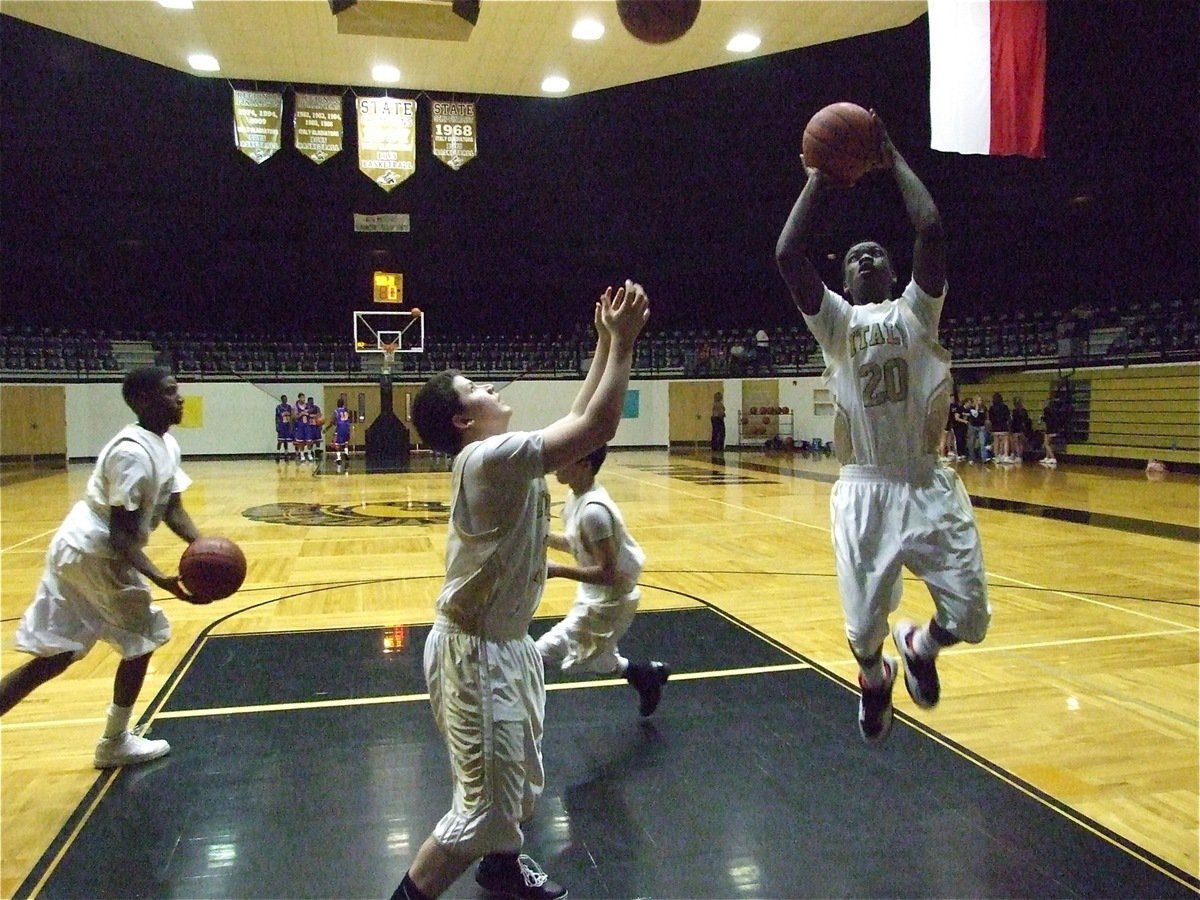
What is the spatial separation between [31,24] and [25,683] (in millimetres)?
13987

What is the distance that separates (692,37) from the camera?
13102 millimetres

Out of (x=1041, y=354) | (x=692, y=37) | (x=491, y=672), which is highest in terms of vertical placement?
(x=692, y=37)

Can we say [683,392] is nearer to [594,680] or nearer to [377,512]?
[377,512]

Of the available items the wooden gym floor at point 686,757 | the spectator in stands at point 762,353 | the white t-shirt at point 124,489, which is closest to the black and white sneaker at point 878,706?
the wooden gym floor at point 686,757

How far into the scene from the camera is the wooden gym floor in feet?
8.20

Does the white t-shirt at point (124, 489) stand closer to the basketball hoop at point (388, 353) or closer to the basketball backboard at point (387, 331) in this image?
the basketball hoop at point (388, 353)

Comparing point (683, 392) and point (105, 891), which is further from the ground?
point (683, 392)

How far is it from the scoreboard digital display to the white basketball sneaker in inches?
690

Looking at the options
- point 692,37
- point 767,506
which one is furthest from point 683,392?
point 767,506

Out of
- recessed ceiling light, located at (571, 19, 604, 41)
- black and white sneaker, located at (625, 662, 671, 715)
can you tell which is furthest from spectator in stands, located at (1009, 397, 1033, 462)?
black and white sneaker, located at (625, 662, 671, 715)

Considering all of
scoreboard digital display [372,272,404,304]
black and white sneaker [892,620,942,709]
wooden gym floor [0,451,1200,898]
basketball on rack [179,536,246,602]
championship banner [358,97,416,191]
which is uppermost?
championship banner [358,97,416,191]

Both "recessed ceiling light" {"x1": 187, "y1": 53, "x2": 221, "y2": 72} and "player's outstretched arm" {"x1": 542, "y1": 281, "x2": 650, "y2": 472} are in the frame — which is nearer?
"player's outstretched arm" {"x1": 542, "y1": 281, "x2": 650, "y2": 472}

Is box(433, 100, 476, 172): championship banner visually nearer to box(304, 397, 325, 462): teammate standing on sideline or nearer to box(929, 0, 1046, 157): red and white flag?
box(304, 397, 325, 462): teammate standing on sideline

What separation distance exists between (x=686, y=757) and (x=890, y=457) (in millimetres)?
1366
